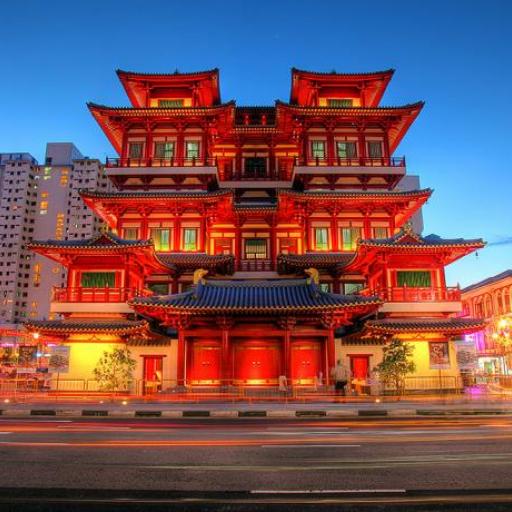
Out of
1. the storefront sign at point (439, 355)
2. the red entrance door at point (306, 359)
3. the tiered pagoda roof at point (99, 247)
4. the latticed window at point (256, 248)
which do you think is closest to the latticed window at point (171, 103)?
the latticed window at point (256, 248)

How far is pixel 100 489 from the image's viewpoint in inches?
254

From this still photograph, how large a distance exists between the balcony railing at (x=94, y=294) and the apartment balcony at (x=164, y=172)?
1091 cm

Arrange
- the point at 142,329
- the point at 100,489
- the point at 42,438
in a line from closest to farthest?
the point at 100,489, the point at 42,438, the point at 142,329

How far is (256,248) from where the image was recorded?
123 ft

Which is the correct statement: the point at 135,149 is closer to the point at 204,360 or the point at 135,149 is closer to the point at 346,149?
the point at 346,149

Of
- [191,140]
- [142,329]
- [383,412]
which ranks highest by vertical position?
[191,140]

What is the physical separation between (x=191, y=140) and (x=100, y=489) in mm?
34957

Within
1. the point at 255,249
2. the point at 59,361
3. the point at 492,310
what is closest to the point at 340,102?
the point at 255,249

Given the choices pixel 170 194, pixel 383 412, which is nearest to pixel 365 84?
pixel 170 194

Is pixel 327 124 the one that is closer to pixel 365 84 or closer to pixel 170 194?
pixel 365 84

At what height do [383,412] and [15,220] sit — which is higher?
[15,220]

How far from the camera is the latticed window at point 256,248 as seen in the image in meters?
37.2

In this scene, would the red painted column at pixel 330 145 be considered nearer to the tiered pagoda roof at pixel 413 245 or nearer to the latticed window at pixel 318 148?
the latticed window at pixel 318 148

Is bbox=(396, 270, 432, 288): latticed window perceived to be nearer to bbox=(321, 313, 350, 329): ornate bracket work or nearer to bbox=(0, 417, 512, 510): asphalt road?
bbox=(321, 313, 350, 329): ornate bracket work
